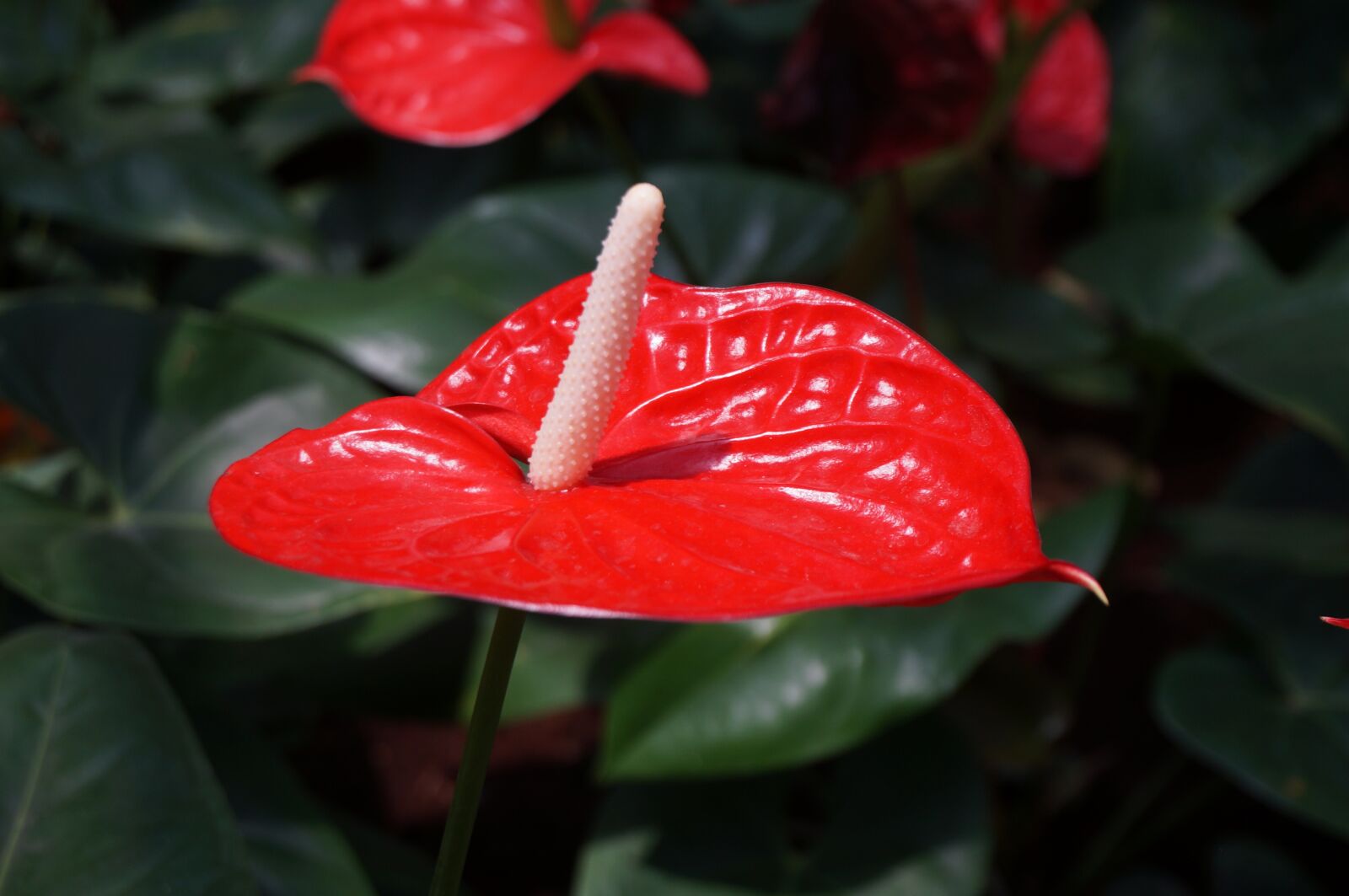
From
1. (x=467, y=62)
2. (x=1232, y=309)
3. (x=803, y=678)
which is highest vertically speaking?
(x=467, y=62)

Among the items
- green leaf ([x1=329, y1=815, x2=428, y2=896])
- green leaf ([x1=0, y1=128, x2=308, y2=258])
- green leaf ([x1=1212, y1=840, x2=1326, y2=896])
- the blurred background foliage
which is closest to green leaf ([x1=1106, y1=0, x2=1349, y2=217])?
the blurred background foliage

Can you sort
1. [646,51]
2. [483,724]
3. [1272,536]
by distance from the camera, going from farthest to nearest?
[1272,536]
[646,51]
[483,724]

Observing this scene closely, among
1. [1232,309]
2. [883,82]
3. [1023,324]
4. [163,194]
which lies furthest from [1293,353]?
[163,194]

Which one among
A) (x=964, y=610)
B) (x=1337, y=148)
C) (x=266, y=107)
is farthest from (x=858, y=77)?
(x=1337, y=148)

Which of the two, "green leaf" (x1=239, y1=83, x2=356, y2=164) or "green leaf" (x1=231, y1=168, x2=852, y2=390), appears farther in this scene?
"green leaf" (x1=239, y1=83, x2=356, y2=164)

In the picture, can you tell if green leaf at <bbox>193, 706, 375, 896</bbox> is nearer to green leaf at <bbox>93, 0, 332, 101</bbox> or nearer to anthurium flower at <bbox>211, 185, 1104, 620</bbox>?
anthurium flower at <bbox>211, 185, 1104, 620</bbox>

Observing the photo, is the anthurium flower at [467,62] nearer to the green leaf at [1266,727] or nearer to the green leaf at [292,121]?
the green leaf at [292,121]

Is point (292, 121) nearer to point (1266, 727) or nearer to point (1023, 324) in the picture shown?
point (1023, 324)
